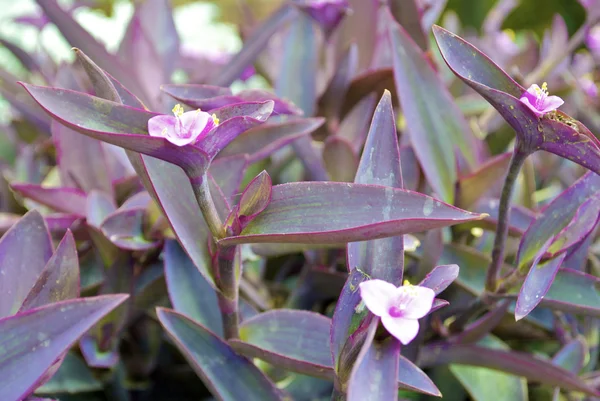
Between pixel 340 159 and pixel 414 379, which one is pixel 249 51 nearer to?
pixel 340 159

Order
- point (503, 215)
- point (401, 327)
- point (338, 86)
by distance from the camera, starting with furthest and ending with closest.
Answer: point (338, 86) → point (503, 215) → point (401, 327)

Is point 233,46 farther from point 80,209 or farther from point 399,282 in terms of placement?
point 399,282

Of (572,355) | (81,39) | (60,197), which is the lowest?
(572,355)

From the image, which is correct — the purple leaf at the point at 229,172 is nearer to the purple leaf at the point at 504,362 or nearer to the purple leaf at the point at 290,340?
the purple leaf at the point at 290,340

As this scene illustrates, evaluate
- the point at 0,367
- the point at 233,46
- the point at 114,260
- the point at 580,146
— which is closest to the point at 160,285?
the point at 114,260

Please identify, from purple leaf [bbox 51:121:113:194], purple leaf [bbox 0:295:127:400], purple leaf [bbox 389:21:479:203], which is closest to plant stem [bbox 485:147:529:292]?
purple leaf [bbox 389:21:479:203]

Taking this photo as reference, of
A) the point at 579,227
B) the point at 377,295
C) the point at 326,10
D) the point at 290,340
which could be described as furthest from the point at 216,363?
the point at 326,10

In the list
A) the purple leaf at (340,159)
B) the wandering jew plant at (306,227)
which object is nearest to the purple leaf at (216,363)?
the wandering jew plant at (306,227)
